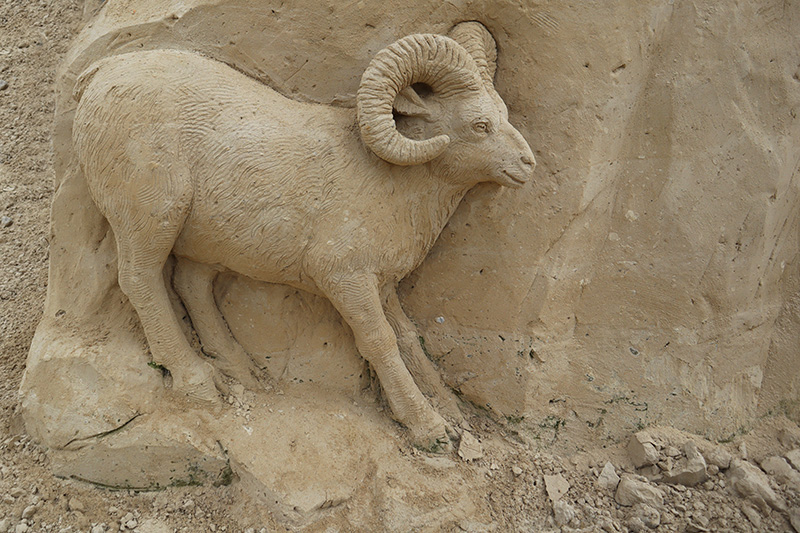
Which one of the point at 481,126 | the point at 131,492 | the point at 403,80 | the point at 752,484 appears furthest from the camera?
the point at 752,484

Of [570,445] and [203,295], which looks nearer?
[203,295]

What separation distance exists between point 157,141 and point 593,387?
2770mm

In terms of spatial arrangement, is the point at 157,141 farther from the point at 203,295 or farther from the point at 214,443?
the point at 214,443

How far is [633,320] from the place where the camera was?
375 cm

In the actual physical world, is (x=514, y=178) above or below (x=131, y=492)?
above

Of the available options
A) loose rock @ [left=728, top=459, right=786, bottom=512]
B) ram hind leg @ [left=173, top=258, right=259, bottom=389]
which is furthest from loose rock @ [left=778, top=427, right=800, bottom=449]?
ram hind leg @ [left=173, top=258, right=259, bottom=389]

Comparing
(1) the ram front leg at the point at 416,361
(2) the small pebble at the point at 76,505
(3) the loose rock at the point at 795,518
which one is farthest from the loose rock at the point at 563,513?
(2) the small pebble at the point at 76,505

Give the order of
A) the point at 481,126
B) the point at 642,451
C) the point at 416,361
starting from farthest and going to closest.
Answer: the point at 416,361 < the point at 642,451 < the point at 481,126

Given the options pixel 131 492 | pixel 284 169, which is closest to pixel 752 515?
pixel 284 169

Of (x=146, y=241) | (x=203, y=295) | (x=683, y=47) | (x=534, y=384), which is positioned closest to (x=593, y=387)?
(x=534, y=384)

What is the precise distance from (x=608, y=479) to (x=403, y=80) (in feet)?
8.15

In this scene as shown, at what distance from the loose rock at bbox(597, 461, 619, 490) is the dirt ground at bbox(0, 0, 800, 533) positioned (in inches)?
1.2

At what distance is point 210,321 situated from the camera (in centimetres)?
358

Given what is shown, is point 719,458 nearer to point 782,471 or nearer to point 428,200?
point 782,471
